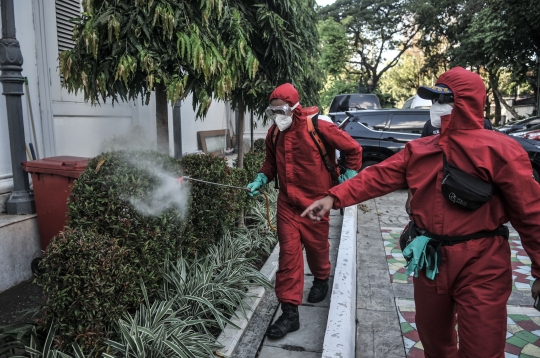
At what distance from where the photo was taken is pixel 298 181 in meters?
3.63

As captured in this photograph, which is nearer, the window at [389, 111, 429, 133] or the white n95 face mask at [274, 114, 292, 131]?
the white n95 face mask at [274, 114, 292, 131]

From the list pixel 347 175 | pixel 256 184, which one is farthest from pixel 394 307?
pixel 256 184

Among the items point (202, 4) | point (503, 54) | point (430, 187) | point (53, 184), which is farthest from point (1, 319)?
point (503, 54)

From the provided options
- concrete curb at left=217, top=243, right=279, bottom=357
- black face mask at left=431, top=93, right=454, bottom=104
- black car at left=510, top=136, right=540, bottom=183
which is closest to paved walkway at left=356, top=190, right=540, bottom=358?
concrete curb at left=217, top=243, right=279, bottom=357

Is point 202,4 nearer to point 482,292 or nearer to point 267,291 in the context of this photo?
point 267,291

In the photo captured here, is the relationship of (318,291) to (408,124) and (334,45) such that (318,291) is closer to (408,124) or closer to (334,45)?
(408,124)

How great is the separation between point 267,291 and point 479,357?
2289 mm

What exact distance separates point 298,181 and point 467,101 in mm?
1657

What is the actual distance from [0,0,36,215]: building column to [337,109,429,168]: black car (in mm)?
7556

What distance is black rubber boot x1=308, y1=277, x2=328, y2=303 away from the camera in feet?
12.9

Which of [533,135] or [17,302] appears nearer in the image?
[17,302]

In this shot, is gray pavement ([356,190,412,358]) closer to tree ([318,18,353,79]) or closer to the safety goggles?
the safety goggles

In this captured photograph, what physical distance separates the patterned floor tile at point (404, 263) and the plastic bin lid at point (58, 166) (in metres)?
3.32

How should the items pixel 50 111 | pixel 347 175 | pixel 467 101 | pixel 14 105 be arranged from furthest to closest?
pixel 50 111, pixel 14 105, pixel 347 175, pixel 467 101
